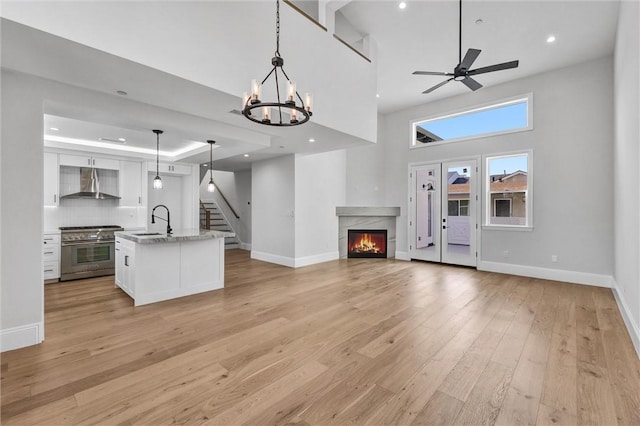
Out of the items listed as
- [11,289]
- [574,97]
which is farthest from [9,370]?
[574,97]

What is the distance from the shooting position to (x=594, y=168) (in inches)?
197

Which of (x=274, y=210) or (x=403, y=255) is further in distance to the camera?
(x=403, y=255)

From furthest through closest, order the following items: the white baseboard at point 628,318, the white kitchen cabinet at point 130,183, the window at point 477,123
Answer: the white kitchen cabinet at point 130,183, the window at point 477,123, the white baseboard at point 628,318

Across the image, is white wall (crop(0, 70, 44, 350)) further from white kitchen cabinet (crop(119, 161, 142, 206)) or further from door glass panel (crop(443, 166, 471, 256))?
door glass panel (crop(443, 166, 471, 256))

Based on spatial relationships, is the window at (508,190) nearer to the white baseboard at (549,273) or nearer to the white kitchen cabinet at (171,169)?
the white baseboard at (549,273)

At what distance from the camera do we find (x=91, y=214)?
20.1 feet

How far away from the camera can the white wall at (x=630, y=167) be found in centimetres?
285

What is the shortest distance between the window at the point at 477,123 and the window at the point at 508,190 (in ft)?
2.04

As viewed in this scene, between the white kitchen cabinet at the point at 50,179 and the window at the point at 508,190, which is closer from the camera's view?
the white kitchen cabinet at the point at 50,179

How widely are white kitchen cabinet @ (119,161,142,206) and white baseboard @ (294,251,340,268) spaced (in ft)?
12.8

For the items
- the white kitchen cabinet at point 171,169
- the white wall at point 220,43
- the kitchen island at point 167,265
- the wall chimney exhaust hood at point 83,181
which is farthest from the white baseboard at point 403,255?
the wall chimney exhaust hood at point 83,181

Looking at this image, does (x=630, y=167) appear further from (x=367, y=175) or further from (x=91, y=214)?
(x=91, y=214)

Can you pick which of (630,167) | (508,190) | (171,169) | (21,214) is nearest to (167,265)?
(21,214)

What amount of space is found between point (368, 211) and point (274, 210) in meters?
2.43
